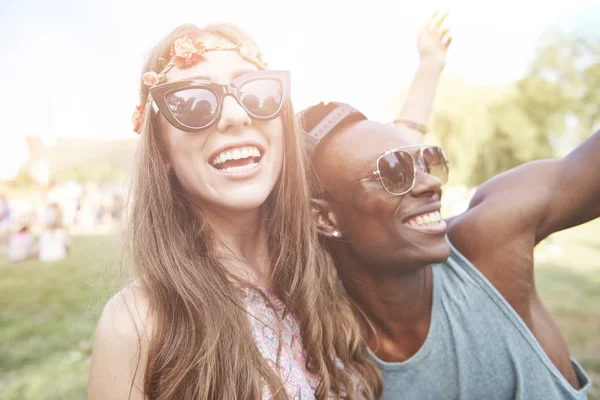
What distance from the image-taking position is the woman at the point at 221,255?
1.59m

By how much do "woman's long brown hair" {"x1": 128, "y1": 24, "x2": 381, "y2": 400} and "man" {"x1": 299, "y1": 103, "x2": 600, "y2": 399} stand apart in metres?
0.19

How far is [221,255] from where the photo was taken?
1982 millimetres

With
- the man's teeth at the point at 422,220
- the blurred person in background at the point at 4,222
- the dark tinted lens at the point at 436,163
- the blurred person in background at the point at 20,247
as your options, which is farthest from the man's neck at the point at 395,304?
the blurred person in background at the point at 4,222

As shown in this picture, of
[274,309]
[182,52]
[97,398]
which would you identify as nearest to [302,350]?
[274,309]

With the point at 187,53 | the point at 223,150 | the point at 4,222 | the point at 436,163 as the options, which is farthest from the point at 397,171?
the point at 4,222

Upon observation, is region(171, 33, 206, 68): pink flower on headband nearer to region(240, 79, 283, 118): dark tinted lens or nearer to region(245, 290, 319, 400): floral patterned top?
region(240, 79, 283, 118): dark tinted lens

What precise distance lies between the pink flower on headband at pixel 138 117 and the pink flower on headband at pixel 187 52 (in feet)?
1.02

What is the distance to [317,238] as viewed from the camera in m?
2.26

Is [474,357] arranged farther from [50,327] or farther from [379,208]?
[50,327]

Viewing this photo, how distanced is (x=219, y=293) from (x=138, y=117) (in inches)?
35.5

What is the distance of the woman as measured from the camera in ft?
5.21

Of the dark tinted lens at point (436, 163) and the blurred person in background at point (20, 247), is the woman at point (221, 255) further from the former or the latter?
the blurred person in background at point (20, 247)

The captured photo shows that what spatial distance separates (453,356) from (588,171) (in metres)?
1.04

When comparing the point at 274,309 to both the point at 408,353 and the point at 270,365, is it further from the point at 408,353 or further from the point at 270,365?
the point at 408,353
